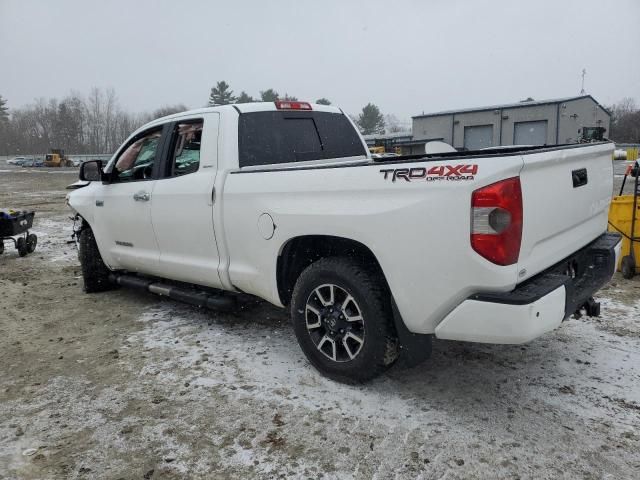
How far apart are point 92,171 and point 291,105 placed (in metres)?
2.34

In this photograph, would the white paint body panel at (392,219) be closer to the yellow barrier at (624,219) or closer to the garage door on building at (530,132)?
the yellow barrier at (624,219)

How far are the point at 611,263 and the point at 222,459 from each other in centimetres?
290

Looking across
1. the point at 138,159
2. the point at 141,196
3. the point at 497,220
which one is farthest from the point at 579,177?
the point at 138,159

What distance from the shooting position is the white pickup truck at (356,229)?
2584mm

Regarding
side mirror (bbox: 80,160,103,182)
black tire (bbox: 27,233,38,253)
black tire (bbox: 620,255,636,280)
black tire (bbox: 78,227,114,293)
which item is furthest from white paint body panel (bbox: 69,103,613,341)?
black tire (bbox: 27,233,38,253)

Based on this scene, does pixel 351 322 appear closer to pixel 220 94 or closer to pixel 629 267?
pixel 629 267

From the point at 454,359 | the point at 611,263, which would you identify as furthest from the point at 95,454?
the point at 611,263

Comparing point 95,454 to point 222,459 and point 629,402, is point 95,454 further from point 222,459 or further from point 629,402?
point 629,402

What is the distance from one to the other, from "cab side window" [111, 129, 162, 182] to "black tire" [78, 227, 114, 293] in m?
0.95

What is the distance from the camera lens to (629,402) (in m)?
3.09

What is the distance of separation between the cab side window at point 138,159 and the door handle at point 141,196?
0.56 feet

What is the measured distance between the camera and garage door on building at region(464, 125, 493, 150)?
3328 cm

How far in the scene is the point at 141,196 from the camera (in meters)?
4.76

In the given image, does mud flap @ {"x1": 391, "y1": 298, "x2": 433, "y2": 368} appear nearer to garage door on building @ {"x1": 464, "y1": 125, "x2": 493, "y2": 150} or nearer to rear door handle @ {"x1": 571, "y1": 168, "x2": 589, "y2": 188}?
rear door handle @ {"x1": 571, "y1": 168, "x2": 589, "y2": 188}
